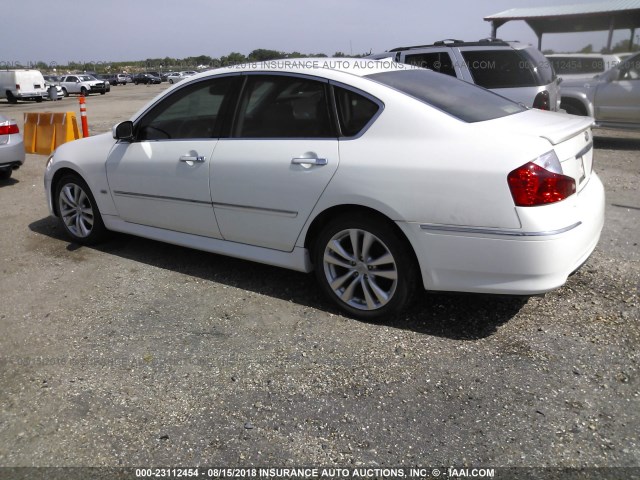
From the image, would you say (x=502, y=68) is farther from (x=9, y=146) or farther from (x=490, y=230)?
(x=9, y=146)

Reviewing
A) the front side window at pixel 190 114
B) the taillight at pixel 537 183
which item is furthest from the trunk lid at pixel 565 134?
the front side window at pixel 190 114

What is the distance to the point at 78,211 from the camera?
5.33m

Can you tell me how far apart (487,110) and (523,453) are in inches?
86.5

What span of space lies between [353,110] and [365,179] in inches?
20.7

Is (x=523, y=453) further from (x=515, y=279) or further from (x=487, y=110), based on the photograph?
(x=487, y=110)

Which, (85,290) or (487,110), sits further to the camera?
(85,290)

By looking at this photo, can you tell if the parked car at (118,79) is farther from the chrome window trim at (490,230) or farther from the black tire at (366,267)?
the chrome window trim at (490,230)

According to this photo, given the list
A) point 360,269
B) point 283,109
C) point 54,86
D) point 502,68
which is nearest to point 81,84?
point 54,86

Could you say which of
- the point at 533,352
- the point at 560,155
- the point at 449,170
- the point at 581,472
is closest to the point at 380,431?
the point at 581,472

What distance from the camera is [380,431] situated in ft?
8.78

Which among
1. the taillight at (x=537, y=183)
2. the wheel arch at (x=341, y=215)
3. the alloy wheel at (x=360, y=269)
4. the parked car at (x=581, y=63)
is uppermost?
the parked car at (x=581, y=63)

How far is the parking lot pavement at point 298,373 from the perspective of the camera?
Answer: 258 centimetres

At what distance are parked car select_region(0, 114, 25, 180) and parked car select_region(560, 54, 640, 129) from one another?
32.9 ft

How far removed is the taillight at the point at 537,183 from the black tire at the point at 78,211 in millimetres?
3703
